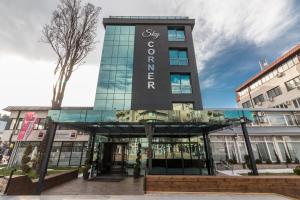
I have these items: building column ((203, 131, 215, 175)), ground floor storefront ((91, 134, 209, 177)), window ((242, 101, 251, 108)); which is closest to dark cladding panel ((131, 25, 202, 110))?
ground floor storefront ((91, 134, 209, 177))

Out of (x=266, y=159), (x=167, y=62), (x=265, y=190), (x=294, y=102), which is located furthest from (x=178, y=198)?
(x=294, y=102)

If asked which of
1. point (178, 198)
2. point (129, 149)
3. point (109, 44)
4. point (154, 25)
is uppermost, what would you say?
point (154, 25)

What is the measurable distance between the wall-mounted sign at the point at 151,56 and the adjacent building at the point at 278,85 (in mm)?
23262

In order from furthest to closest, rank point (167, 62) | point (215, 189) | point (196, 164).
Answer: point (167, 62) → point (196, 164) → point (215, 189)

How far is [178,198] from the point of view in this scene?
22.8ft

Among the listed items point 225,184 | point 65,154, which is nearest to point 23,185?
point 225,184

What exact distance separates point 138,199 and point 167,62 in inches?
680

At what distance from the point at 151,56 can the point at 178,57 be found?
159 inches

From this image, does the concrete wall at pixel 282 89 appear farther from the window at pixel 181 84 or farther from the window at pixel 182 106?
the window at pixel 182 106

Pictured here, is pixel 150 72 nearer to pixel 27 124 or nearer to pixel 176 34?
pixel 176 34

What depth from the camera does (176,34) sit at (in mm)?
23438

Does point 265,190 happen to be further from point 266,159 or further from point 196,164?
point 266,159

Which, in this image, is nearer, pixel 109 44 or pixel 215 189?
pixel 215 189

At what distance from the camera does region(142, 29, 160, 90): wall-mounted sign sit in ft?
63.4
